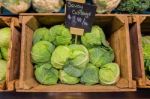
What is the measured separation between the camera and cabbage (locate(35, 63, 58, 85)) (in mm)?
1396

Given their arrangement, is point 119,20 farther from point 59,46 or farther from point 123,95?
point 123,95

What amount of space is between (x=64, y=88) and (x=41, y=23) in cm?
49

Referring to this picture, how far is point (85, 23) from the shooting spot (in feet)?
4.65

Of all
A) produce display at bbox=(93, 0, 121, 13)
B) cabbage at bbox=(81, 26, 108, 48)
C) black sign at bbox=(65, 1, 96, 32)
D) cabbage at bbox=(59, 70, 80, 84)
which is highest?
produce display at bbox=(93, 0, 121, 13)

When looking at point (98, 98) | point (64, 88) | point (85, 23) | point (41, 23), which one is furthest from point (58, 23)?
point (98, 98)

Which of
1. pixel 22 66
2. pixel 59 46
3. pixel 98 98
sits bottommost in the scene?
pixel 98 98

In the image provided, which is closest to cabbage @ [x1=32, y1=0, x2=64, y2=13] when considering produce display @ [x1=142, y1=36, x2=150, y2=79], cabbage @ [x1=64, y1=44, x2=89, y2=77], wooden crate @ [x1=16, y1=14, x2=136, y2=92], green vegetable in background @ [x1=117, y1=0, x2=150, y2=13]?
wooden crate @ [x1=16, y1=14, x2=136, y2=92]

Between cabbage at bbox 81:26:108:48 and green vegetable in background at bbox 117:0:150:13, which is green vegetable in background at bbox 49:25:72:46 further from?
green vegetable in background at bbox 117:0:150:13

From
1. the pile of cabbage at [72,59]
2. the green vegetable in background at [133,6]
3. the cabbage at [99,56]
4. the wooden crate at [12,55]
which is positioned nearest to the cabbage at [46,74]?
the pile of cabbage at [72,59]

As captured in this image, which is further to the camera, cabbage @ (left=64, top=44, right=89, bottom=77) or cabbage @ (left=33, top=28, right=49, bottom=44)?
cabbage @ (left=33, top=28, right=49, bottom=44)

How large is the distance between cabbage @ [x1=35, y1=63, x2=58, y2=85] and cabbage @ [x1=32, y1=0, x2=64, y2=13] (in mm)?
333

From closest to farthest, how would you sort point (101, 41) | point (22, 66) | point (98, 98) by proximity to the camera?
point (22, 66) < point (101, 41) < point (98, 98)

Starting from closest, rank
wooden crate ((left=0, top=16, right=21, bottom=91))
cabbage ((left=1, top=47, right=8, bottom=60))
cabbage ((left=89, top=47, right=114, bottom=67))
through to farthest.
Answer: wooden crate ((left=0, top=16, right=21, bottom=91)), cabbage ((left=89, top=47, right=114, bottom=67)), cabbage ((left=1, top=47, right=8, bottom=60))

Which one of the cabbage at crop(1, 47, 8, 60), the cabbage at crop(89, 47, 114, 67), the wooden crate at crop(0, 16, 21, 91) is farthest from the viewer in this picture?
the cabbage at crop(1, 47, 8, 60)
